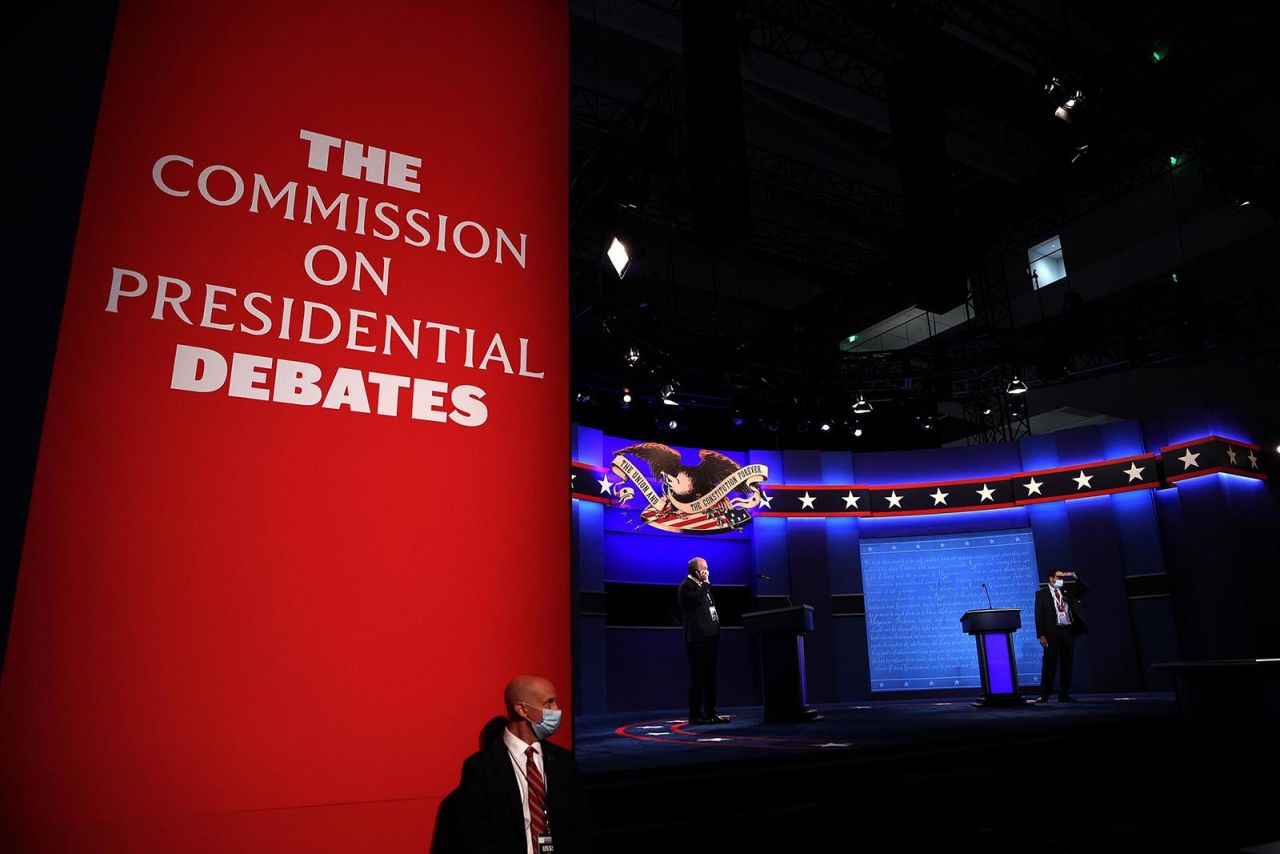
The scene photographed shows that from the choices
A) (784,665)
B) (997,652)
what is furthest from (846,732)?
(997,652)

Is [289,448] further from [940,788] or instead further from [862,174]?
[862,174]

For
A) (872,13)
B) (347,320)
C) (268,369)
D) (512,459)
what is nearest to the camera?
(268,369)

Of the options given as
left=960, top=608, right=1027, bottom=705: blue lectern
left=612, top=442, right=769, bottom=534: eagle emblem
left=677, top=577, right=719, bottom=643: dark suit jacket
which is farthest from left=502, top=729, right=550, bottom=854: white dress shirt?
left=612, top=442, right=769, bottom=534: eagle emblem

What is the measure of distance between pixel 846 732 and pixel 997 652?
354cm

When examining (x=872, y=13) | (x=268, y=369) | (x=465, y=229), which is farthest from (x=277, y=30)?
(x=872, y=13)

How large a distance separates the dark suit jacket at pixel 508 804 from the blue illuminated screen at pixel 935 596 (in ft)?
33.6

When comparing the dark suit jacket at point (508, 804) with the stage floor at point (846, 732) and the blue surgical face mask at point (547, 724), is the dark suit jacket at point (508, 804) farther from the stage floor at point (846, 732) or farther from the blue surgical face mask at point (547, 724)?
the stage floor at point (846, 732)

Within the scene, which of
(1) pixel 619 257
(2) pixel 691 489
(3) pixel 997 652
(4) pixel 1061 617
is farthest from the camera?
(2) pixel 691 489

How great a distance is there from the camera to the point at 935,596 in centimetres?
1182

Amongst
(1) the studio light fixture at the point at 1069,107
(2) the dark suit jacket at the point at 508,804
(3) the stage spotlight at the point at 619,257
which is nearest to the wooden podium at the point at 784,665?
(3) the stage spotlight at the point at 619,257

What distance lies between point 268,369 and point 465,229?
3.21 ft

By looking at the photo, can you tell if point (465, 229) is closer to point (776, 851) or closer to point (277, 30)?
point (277, 30)

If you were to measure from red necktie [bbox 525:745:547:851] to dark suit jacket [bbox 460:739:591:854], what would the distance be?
0.02 meters

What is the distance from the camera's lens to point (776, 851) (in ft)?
12.7
